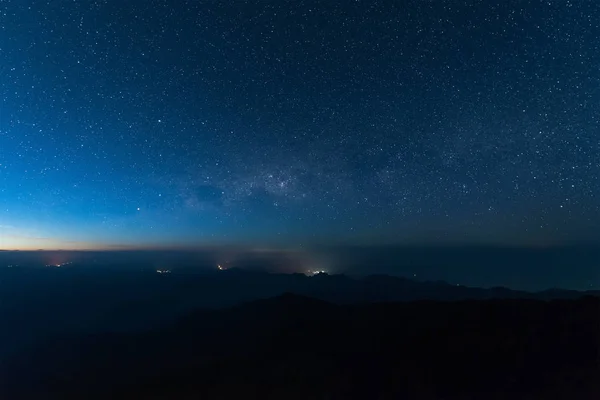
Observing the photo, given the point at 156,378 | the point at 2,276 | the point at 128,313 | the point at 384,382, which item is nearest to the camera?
the point at 384,382

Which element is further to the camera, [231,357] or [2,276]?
[2,276]

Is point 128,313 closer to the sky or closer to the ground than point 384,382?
closer to the ground

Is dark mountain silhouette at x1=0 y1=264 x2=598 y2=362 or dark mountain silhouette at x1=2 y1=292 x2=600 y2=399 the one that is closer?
dark mountain silhouette at x1=2 y1=292 x2=600 y2=399

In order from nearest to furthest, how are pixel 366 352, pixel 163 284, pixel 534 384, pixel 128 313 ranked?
1. pixel 534 384
2. pixel 366 352
3. pixel 128 313
4. pixel 163 284

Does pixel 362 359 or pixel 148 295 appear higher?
pixel 362 359

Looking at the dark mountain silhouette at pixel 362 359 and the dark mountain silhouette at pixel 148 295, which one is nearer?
the dark mountain silhouette at pixel 362 359

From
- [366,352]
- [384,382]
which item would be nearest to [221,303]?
[366,352]

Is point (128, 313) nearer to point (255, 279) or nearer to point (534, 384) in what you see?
point (255, 279)

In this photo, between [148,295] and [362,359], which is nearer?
[362,359]
